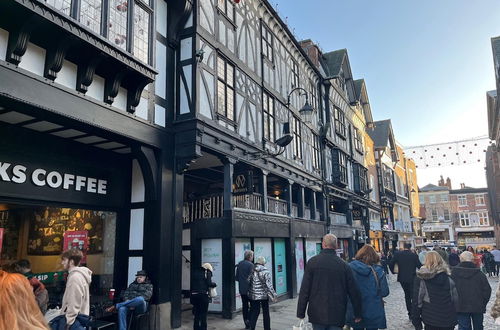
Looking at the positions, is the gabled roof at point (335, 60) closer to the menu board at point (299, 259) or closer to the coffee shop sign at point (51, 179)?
the menu board at point (299, 259)

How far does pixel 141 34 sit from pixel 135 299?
18.7 ft

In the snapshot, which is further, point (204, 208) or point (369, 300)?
point (204, 208)

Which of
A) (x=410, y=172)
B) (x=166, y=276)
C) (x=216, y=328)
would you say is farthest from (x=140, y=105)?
(x=410, y=172)

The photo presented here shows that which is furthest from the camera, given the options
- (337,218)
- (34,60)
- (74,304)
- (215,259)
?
(337,218)

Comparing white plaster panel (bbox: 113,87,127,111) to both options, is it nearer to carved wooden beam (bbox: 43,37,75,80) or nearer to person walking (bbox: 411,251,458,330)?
Result: carved wooden beam (bbox: 43,37,75,80)

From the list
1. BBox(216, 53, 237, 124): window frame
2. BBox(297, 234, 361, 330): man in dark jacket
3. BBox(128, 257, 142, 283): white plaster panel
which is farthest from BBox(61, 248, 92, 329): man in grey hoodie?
BBox(216, 53, 237, 124): window frame

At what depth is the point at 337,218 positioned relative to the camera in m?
20.8

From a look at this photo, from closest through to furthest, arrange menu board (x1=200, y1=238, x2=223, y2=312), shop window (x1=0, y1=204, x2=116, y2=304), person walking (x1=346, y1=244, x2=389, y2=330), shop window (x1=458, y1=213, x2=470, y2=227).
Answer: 1. person walking (x1=346, y1=244, x2=389, y2=330)
2. shop window (x1=0, y1=204, x2=116, y2=304)
3. menu board (x1=200, y1=238, x2=223, y2=312)
4. shop window (x1=458, y1=213, x2=470, y2=227)

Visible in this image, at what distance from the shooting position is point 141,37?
846 cm

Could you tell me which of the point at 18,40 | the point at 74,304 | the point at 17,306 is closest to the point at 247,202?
the point at 74,304

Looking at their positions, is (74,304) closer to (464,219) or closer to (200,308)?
(200,308)

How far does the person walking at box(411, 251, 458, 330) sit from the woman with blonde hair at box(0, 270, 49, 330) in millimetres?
4882

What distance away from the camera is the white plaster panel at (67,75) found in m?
6.71

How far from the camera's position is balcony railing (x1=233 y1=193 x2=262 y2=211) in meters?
12.0
